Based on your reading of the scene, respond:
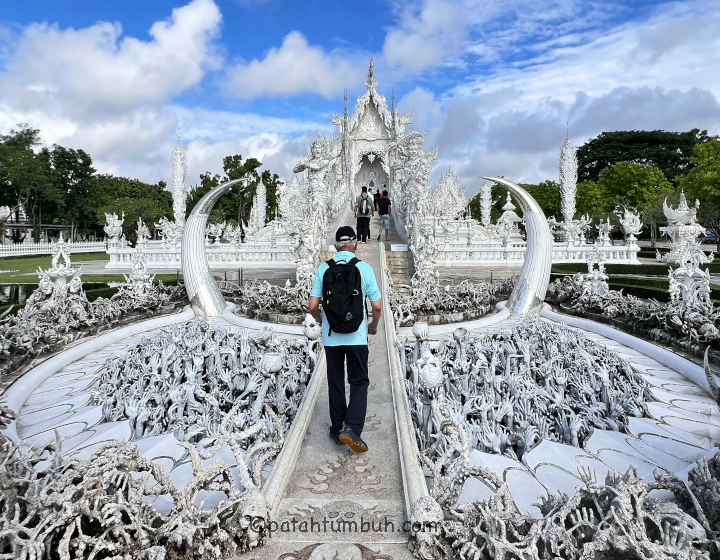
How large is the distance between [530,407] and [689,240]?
4097mm

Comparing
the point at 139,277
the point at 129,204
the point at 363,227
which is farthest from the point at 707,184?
the point at 129,204

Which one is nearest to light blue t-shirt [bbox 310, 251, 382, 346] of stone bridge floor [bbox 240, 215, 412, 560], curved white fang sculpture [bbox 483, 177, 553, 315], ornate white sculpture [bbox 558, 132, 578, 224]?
stone bridge floor [bbox 240, 215, 412, 560]

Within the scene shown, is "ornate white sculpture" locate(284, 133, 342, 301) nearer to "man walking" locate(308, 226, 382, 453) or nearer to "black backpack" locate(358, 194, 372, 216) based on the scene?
"black backpack" locate(358, 194, 372, 216)

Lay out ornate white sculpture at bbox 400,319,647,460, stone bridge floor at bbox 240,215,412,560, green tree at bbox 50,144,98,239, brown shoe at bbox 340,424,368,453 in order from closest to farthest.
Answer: stone bridge floor at bbox 240,215,412,560, brown shoe at bbox 340,424,368,453, ornate white sculpture at bbox 400,319,647,460, green tree at bbox 50,144,98,239

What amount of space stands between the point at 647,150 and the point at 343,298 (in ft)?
165

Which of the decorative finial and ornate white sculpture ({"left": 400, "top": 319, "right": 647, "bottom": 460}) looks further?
the decorative finial

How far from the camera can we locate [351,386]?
10.7ft

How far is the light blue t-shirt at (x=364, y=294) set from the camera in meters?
3.18

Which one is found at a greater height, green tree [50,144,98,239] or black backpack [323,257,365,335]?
green tree [50,144,98,239]

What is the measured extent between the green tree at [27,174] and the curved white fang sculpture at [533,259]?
37.8m

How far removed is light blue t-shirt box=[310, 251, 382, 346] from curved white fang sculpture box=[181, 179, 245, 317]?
5.76m

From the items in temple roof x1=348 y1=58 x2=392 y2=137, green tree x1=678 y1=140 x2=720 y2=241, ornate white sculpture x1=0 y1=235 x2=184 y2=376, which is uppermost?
temple roof x1=348 y1=58 x2=392 y2=137

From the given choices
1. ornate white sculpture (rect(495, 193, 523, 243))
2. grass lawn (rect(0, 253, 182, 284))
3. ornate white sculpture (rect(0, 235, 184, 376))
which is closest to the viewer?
ornate white sculpture (rect(0, 235, 184, 376))

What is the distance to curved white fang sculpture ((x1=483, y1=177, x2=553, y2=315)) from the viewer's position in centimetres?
844
